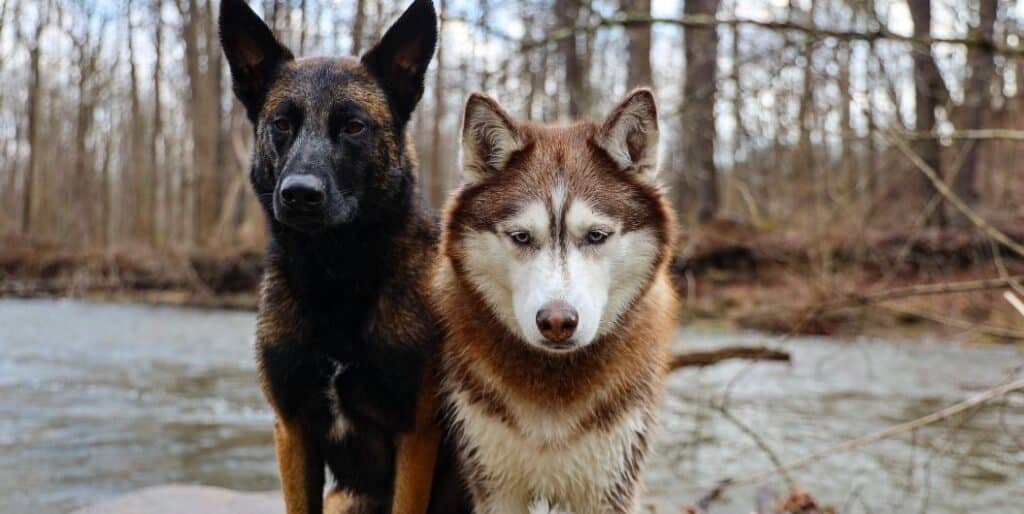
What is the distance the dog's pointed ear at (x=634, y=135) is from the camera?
324 cm

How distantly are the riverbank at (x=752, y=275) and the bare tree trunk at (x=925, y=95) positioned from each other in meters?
1.10

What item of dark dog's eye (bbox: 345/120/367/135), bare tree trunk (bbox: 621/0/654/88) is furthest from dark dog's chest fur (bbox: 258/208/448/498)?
bare tree trunk (bbox: 621/0/654/88)

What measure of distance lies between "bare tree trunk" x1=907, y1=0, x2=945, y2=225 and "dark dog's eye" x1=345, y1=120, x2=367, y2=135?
396 centimetres

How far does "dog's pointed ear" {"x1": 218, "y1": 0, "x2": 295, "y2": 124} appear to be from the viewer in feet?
11.3

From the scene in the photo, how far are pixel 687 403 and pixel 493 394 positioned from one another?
5746 mm

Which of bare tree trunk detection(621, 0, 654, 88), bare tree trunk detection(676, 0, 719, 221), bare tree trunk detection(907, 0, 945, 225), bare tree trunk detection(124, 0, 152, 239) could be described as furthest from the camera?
bare tree trunk detection(124, 0, 152, 239)

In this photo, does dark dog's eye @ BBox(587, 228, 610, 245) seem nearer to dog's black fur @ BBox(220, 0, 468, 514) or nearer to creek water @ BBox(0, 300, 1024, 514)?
dog's black fur @ BBox(220, 0, 468, 514)

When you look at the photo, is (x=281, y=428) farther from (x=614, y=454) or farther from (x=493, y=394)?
(x=614, y=454)

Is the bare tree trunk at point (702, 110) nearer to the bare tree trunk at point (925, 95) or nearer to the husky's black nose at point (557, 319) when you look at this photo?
the bare tree trunk at point (925, 95)

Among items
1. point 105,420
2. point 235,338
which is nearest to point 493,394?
point 105,420

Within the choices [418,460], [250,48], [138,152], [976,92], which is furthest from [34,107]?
[418,460]

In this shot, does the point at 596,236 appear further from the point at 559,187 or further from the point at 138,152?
the point at 138,152

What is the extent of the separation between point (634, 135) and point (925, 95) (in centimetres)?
619

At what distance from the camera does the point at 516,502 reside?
329 cm
